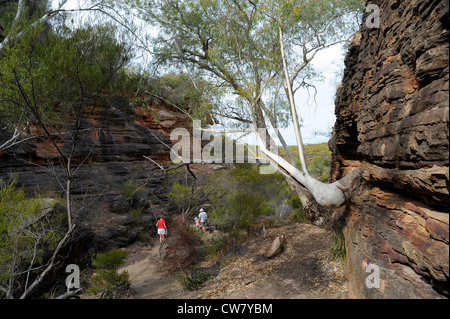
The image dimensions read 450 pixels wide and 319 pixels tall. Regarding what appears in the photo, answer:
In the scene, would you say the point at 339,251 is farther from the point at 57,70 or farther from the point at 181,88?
the point at 181,88

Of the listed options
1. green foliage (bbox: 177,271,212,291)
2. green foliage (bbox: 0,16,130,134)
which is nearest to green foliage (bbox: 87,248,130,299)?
green foliage (bbox: 177,271,212,291)

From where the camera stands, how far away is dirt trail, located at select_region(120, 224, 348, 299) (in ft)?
11.9

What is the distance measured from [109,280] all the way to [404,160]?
578 centimetres

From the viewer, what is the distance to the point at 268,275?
436cm

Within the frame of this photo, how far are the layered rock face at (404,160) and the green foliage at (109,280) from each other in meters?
4.65

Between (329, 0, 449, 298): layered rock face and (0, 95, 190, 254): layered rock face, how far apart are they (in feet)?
17.9

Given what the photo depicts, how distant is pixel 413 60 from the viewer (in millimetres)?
2459

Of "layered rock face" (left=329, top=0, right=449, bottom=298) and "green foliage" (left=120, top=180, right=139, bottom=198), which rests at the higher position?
"layered rock face" (left=329, top=0, right=449, bottom=298)

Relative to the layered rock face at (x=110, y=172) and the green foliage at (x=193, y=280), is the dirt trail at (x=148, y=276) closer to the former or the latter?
the green foliage at (x=193, y=280)

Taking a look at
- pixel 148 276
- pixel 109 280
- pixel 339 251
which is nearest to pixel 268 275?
pixel 339 251

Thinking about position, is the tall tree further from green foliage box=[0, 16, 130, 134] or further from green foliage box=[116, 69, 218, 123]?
green foliage box=[116, 69, 218, 123]

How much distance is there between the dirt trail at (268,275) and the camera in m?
3.62

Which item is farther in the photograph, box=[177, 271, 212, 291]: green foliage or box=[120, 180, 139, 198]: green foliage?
box=[120, 180, 139, 198]: green foliage

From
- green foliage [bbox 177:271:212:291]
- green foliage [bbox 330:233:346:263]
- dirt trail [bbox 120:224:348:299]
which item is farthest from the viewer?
green foliage [bbox 177:271:212:291]
